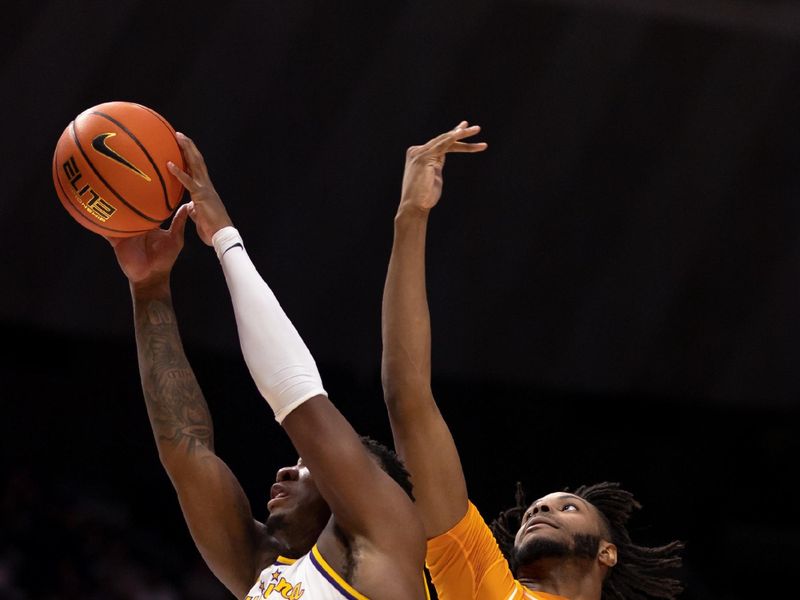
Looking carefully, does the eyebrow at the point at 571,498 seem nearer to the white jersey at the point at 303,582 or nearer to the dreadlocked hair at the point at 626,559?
the dreadlocked hair at the point at 626,559

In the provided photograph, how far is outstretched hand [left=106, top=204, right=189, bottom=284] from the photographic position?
9.63 feet

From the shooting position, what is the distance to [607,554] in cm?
321

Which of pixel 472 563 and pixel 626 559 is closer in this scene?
pixel 472 563

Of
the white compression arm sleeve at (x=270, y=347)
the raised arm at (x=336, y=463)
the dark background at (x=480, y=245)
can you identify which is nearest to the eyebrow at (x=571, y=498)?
the raised arm at (x=336, y=463)

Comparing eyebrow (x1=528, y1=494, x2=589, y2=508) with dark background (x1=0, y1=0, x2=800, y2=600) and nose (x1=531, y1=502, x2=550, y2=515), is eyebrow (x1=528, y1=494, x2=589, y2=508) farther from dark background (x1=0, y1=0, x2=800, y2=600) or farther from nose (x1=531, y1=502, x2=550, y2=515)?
dark background (x1=0, y1=0, x2=800, y2=600)

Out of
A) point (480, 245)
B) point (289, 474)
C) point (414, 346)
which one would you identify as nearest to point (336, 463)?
point (289, 474)

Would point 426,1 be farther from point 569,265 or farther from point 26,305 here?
point 26,305

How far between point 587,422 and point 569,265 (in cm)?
102

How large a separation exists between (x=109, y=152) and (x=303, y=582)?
1095 millimetres

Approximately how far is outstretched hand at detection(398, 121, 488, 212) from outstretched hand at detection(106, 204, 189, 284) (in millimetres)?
579

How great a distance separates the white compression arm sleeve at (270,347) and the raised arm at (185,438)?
450 mm

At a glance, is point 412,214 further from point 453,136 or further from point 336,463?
point 336,463

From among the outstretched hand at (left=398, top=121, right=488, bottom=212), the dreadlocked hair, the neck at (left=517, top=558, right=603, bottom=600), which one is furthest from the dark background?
the outstretched hand at (left=398, top=121, right=488, bottom=212)

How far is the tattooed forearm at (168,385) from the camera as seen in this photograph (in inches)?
109
